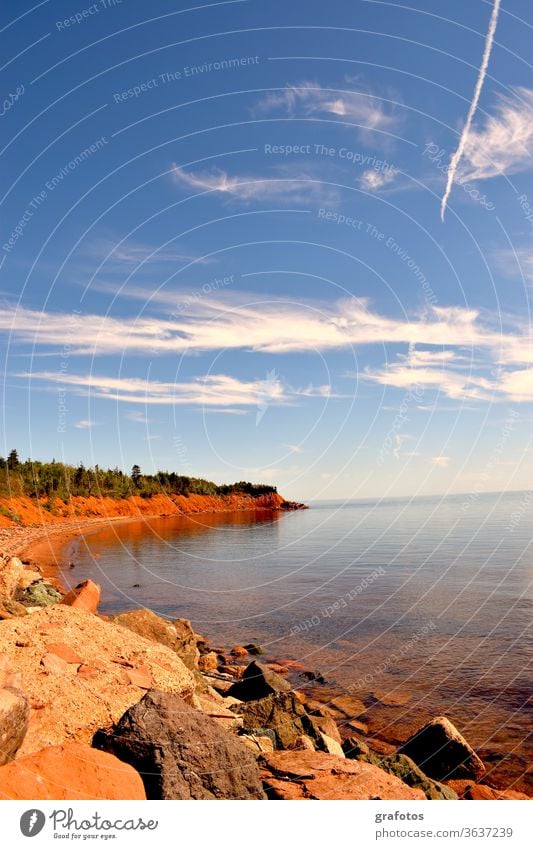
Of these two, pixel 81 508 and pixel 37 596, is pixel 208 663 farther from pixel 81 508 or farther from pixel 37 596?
pixel 81 508

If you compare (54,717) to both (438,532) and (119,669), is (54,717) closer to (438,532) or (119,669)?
(119,669)

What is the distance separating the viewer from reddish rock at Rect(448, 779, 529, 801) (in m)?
13.5

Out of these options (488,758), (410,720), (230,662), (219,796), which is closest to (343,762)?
(219,796)

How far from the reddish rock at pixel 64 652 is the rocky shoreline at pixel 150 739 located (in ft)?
0.07

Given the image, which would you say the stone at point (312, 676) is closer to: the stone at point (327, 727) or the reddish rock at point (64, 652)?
the stone at point (327, 727)

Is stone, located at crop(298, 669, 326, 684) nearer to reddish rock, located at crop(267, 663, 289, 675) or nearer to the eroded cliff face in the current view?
reddish rock, located at crop(267, 663, 289, 675)

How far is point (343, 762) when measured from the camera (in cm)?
1029

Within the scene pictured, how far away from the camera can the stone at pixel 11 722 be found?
7.32 metres

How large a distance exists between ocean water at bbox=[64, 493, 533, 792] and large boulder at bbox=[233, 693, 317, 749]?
13.3ft

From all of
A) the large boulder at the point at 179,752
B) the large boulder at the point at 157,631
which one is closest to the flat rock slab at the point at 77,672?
the large boulder at the point at 179,752

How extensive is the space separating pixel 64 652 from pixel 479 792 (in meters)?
11.4

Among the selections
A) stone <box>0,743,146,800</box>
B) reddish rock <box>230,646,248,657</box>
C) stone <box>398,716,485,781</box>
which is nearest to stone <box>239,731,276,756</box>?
stone <box>0,743,146,800</box>

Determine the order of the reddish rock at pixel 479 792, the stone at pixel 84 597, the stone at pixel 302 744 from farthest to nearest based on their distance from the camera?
the stone at pixel 84 597
the reddish rock at pixel 479 792
the stone at pixel 302 744

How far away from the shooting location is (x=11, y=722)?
7445mm
